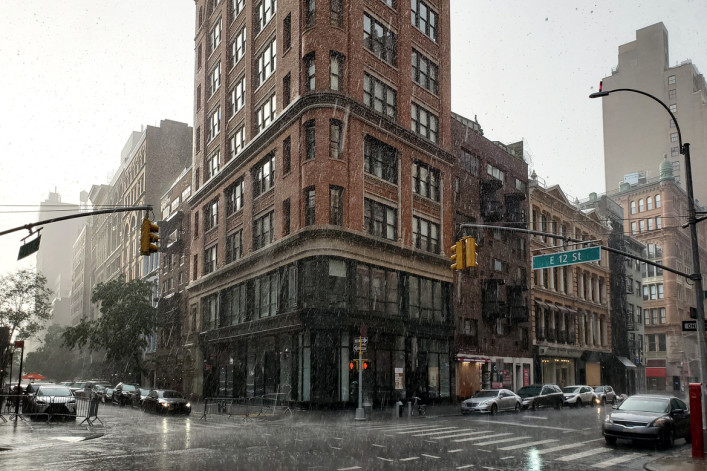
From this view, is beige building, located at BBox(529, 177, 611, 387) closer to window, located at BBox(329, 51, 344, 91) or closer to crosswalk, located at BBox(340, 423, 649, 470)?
window, located at BBox(329, 51, 344, 91)

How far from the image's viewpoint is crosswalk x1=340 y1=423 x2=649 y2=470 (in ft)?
55.3

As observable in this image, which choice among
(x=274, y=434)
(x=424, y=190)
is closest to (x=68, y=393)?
(x=274, y=434)

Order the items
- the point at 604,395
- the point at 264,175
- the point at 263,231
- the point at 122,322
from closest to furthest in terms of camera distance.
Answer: the point at 263,231
the point at 264,175
the point at 604,395
the point at 122,322

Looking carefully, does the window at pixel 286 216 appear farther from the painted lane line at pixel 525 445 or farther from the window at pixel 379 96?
the painted lane line at pixel 525 445

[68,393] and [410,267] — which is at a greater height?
[410,267]

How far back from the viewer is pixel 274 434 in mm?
23125

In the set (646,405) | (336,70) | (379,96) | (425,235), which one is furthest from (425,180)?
(646,405)

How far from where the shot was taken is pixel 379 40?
140 feet

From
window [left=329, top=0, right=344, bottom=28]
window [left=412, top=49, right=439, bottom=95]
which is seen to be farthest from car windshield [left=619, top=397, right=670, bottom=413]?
window [left=412, top=49, right=439, bottom=95]

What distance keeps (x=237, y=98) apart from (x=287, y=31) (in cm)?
1047

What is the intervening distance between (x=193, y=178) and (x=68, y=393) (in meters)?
32.6

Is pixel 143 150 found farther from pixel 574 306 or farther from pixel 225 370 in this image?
pixel 574 306

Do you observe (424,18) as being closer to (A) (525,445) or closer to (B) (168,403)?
(B) (168,403)

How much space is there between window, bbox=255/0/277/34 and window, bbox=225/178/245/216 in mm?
11498
